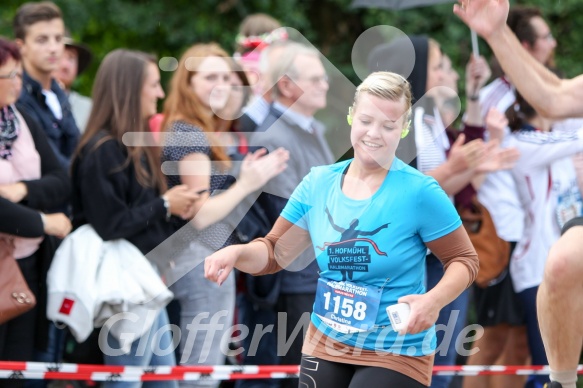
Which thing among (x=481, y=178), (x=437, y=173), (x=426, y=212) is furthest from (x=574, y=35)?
(x=426, y=212)

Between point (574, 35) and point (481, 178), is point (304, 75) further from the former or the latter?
point (574, 35)

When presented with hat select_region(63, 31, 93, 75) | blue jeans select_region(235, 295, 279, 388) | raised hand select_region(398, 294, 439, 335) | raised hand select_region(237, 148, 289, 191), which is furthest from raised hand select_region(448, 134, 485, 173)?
hat select_region(63, 31, 93, 75)

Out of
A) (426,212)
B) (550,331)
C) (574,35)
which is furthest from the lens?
(574,35)

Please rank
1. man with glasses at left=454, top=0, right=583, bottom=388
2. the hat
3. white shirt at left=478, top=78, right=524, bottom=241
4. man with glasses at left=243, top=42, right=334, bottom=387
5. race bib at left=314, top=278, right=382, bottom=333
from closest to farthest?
race bib at left=314, top=278, right=382, bottom=333 < man with glasses at left=454, top=0, right=583, bottom=388 < man with glasses at left=243, top=42, right=334, bottom=387 < white shirt at left=478, top=78, right=524, bottom=241 < the hat

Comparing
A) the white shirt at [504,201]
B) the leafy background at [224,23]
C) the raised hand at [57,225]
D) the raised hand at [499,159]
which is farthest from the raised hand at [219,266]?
the leafy background at [224,23]

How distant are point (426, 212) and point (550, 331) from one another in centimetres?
102

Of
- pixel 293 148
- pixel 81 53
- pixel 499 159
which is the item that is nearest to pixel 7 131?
pixel 293 148

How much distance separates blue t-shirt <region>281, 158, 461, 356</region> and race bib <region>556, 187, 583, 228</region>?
245 centimetres

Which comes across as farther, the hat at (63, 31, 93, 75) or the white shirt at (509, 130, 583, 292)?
the hat at (63, 31, 93, 75)

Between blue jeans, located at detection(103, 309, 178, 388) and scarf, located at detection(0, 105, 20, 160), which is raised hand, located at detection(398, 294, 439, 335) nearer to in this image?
blue jeans, located at detection(103, 309, 178, 388)

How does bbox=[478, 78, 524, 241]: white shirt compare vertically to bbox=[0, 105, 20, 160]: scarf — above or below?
below

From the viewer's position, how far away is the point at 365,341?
3.67m

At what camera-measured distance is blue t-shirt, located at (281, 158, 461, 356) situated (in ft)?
11.9

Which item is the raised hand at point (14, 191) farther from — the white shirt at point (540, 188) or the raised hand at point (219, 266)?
the white shirt at point (540, 188)
